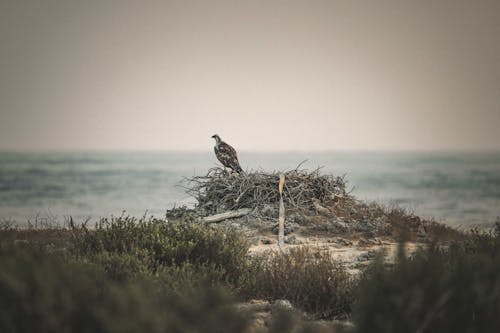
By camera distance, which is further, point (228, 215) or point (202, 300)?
point (228, 215)

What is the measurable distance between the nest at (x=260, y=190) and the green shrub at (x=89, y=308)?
9.56 meters

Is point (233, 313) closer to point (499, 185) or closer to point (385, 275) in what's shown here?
point (385, 275)

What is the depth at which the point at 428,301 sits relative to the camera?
13.6ft

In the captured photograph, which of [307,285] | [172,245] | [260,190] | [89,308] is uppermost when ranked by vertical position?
[260,190]

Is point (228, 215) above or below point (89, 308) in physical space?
below

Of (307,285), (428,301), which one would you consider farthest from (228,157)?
(428,301)

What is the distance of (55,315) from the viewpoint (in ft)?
12.3

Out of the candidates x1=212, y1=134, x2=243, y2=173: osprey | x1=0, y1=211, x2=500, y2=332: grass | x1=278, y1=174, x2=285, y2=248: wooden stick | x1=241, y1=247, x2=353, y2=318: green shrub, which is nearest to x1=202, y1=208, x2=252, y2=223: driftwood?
x1=278, y1=174, x2=285, y2=248: wooden stick

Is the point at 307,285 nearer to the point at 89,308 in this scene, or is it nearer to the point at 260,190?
the point at 89,308

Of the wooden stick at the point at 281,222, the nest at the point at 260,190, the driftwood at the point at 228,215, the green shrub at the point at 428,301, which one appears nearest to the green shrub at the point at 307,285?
the green shrub at the point at 428,301

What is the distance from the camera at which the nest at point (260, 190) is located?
14180 mm

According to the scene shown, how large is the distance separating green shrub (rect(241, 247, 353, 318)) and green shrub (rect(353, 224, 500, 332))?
2.14 m

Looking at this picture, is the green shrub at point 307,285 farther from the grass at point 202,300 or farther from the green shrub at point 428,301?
the green shrub at point 428,301

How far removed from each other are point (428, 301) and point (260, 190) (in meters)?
10.1
